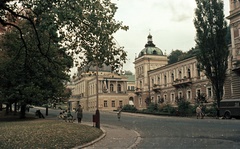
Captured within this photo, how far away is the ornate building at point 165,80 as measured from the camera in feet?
176

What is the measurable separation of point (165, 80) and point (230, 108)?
106 ft

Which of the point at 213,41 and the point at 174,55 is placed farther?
the point at 174,55

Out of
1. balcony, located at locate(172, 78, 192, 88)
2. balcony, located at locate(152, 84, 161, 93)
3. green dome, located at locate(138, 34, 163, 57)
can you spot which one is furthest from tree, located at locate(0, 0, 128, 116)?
green dome, located at locate(138, 34, 163, 57)

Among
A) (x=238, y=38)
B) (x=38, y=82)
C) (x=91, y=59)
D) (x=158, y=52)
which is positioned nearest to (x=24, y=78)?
→ (x=38, y=82)

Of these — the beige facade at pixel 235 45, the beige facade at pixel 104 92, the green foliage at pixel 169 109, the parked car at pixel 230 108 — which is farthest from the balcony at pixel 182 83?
the beige facade at pixel 104 92

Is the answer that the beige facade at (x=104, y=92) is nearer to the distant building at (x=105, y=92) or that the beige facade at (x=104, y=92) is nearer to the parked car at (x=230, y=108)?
the distant building at (x=105, y=92)

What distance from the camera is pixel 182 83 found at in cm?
5691

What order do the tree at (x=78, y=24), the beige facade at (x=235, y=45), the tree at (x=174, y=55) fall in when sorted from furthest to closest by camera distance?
the tree at (x=174, y=55) → the beige facade at (x=235, y=45) → the tree at (x=78, y=24)

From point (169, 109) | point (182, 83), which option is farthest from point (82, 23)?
point (182, 83)

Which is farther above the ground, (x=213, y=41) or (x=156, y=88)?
(x=213, y=41)

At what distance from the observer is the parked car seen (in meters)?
33.4

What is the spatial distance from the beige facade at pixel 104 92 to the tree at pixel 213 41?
47.5 m

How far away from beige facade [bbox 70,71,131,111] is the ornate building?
13.1 meters

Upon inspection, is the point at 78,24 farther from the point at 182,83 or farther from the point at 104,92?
the point at 104,92
